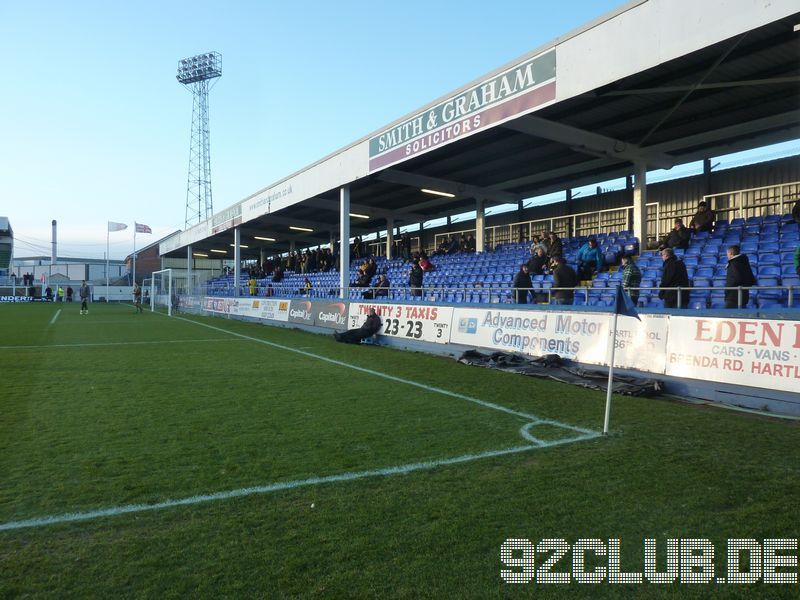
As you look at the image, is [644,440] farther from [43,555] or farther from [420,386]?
[43,555]

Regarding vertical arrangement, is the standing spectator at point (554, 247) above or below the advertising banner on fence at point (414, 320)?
above

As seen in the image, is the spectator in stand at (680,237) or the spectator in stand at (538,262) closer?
the spectator in stand at (680,237)

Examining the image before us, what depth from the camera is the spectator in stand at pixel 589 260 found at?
12664 millimetres

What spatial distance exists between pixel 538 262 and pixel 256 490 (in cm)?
1105

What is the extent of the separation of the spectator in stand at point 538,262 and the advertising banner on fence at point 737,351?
18.8 ft

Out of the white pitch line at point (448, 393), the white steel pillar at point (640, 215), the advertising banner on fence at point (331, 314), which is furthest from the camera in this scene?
the advertising banner on fence at point (331, 314)

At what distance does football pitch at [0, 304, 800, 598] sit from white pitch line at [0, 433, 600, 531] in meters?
0.02

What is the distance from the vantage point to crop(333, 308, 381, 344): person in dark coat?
14617 millimetres

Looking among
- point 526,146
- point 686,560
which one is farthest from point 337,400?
point 526,146

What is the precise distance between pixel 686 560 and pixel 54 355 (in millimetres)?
12841

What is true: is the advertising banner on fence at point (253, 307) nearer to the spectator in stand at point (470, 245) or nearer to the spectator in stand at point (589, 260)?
the spectator in stand at point (470, 245)

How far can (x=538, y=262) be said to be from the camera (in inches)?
535

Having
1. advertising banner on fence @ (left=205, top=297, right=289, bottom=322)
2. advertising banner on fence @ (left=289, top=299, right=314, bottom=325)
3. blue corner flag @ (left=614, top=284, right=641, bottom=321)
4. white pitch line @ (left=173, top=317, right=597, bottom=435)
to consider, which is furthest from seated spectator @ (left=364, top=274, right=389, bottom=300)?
blue corner flag @ (left=614, top=284, right=641, bottom=321)

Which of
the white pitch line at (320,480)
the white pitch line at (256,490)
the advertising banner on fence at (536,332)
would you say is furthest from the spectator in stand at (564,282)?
the white pitch line at (256,490)
